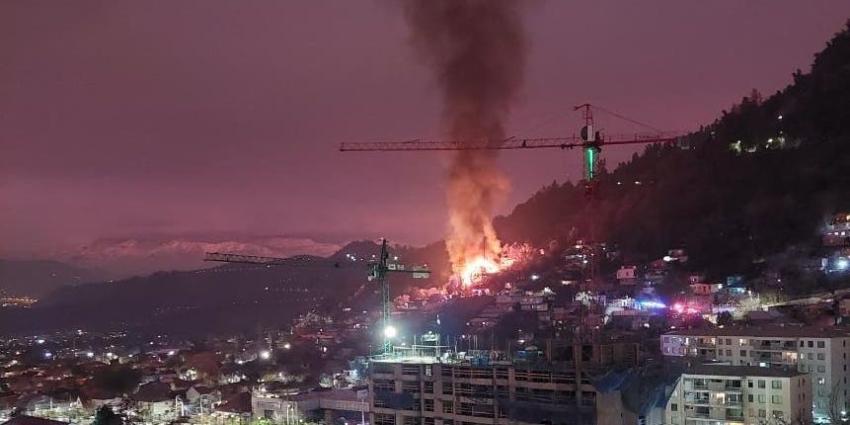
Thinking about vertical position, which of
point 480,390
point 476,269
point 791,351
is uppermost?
point 476,269

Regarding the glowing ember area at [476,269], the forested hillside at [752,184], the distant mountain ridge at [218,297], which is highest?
the forested hillside at [752,184]

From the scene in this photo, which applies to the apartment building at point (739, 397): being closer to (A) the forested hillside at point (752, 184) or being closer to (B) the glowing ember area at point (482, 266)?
(A) the forested hillside at point (752, 184)

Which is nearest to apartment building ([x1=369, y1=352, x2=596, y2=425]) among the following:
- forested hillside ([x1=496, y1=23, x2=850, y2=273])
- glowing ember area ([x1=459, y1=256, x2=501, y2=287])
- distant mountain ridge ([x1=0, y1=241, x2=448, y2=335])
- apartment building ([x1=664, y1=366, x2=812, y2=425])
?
apartment building ([x1=664, y1=366, x2=812, y2=425])

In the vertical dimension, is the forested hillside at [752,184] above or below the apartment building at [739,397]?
above

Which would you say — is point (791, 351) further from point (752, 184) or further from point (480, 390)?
Answer: point (752, 184)

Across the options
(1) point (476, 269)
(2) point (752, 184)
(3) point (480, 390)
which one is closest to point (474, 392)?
(3) point (480, 390)

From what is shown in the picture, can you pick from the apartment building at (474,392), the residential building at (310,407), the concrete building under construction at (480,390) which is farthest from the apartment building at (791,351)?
the residential building at (310,407)

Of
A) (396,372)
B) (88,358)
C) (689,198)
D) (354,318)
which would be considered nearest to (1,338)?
(88,358)
